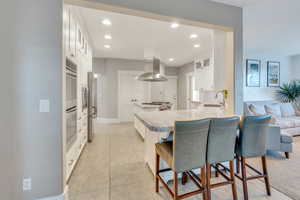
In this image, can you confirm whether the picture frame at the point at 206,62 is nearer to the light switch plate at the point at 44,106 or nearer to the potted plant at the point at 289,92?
the potted plant at the point at 289,92

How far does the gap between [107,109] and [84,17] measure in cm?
414

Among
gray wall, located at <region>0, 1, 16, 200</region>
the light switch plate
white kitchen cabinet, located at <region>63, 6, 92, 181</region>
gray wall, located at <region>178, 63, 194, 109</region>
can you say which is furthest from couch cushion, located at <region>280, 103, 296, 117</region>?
gray wall, located at <region>0, 1, 16, 200</region>

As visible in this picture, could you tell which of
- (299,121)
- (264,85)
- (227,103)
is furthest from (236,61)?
(264,85)

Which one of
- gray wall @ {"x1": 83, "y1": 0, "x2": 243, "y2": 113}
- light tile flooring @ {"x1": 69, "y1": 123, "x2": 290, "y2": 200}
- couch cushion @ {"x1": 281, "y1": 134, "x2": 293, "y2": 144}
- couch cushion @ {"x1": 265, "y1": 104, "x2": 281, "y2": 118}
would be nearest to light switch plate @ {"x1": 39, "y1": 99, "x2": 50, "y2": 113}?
light tile flooring @ {"x1": 69, "y1": 123, "x2": 290, "y2": 200}

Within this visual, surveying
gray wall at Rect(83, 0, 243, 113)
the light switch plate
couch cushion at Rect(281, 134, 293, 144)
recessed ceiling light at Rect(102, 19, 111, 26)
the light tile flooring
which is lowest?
the light tile flooring

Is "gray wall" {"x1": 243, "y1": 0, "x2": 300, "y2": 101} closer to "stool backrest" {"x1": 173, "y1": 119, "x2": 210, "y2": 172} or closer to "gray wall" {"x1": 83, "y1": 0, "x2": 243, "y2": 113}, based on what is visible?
"gray wall" {"x1": 83, "y1": 0, "x2": 243, "y2": 113}

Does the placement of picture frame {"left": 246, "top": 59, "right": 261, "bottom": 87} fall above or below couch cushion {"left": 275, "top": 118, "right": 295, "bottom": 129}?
above

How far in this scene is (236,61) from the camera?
239 cm

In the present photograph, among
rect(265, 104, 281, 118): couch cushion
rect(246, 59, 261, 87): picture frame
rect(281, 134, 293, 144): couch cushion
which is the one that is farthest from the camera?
rect(246, 59, 261, 87): picture frame

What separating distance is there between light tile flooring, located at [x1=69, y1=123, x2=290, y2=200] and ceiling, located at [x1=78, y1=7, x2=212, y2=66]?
2804 millimetres

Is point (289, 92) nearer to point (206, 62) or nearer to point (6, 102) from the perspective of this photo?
point (206, 62)

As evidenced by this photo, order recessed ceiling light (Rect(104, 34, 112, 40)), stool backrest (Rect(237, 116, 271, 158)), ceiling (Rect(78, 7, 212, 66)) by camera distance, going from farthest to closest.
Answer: recessed ceiling light (Rect(104, 34, 112, 40)) < ceiling (Rect(78, 7, 212, 66)) < stool backrest (Rect(237, 116, 271, 158))

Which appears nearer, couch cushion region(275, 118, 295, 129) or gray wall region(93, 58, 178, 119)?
couch cushion region(275, 118, 295, 129)

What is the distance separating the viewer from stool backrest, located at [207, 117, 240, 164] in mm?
1504
